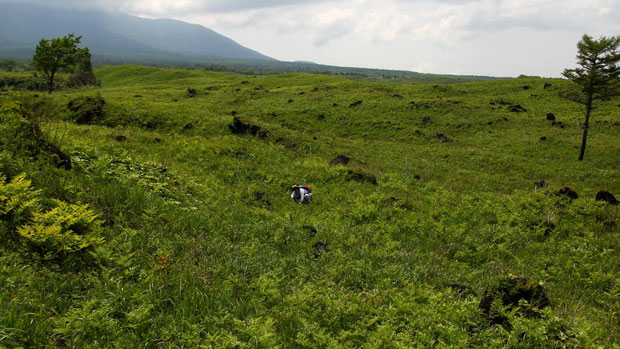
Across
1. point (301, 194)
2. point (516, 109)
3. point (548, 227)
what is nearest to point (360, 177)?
point (301, 194)

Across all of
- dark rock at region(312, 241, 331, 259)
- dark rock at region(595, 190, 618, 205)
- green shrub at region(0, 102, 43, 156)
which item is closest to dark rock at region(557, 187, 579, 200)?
dark rock at region(595, 190, 618, 205)

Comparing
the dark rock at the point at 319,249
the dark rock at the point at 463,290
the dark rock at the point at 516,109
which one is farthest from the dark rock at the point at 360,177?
the dark rock at the point at 516,109

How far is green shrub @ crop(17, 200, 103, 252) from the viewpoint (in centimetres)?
436

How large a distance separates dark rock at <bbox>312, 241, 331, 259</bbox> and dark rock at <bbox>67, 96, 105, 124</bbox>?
20.0m

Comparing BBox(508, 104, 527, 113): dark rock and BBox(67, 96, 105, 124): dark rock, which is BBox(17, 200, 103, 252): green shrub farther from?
BBox(508, 104, 527, 113): dark rock

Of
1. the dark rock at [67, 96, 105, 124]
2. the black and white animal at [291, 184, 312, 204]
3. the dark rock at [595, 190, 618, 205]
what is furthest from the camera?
the dark rock at [67, 96, 105, 124]

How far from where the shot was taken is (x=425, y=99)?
43594 mm

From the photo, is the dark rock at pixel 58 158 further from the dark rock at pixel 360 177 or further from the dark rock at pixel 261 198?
the dark rock at pixel 360 177

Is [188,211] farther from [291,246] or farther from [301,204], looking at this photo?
[301,204]

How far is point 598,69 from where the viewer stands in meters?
25.4

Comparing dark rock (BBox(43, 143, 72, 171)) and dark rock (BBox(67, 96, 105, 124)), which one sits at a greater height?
dark rock (BBox(67, 96, 105, 124))

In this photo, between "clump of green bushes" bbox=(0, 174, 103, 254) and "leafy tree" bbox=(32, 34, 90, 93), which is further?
"leafy tree" bbox=(32, 34, 90, 93)

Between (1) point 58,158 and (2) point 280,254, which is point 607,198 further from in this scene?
(1) point 58,158

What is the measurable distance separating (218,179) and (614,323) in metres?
Result: 11.9
